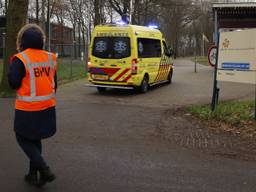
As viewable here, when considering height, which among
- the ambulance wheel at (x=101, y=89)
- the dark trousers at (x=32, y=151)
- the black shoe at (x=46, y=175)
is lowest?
the ambulance wheel at (x=101, y=89)

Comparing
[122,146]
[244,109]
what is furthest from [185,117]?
[122,146]

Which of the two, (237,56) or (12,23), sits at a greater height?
(12,23)

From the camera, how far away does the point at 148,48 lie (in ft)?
53.3

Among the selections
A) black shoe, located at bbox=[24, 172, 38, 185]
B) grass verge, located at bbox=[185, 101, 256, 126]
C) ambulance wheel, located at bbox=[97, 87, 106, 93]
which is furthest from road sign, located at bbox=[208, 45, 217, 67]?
black shoe, located at bbox=[24, 172, 38, 185]

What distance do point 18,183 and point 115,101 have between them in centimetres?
826

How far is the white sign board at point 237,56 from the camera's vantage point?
983 centimetres

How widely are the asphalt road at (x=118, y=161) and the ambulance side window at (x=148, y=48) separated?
459 cm

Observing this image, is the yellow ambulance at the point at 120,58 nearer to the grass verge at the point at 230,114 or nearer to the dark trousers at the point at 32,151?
the grass verge at the point at 230,114

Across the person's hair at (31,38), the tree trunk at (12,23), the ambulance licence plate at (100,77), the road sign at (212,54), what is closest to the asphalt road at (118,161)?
the person's hair at (31,38)

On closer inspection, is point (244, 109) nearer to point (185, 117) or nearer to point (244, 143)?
point (185, 117)

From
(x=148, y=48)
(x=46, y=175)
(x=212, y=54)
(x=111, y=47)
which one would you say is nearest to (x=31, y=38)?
(x=46, y=175)

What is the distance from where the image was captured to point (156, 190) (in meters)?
5.20

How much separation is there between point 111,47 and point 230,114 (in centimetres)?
606

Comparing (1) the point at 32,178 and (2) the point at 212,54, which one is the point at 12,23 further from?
(1) the point at 32,178
